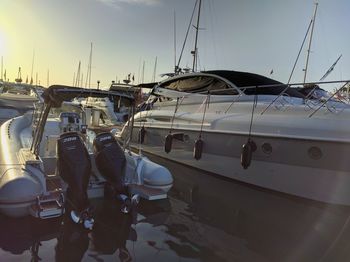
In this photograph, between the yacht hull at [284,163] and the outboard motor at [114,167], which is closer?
the outboard motor at [114,167]

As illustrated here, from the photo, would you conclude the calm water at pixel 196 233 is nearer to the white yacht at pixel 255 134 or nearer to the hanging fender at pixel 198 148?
the white yacht at pixel 255 134

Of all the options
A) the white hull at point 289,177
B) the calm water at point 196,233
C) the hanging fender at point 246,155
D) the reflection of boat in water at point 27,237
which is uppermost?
the hanging fender at point 246,155

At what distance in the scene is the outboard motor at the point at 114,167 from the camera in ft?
17.6

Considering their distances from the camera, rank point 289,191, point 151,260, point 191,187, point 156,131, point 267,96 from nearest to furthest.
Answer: point 151,260 → point 289,191 → point 191,187 → point 267,96 → point 156,131

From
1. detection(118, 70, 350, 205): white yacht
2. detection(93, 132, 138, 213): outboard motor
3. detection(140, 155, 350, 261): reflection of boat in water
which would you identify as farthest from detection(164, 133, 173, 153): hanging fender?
detection(93, 132, 138, 213): outboard motor

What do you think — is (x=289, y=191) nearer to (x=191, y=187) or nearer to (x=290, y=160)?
(x=290, y=160)

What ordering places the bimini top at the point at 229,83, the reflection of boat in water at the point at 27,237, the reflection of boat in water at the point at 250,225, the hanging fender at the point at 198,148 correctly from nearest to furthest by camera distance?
the reflection of boat in water at the point at 27,237
the reflection of boat in water at the point at 250,225
the hanging fender at the point at 198,148
the bimini top at the point at 229,83

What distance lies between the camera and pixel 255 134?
7285 millimetres

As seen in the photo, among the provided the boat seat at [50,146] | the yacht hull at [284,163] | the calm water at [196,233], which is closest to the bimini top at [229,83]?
the yacht hull at [284,163]

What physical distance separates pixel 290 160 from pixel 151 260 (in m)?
3.72

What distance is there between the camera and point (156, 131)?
10.5 meters

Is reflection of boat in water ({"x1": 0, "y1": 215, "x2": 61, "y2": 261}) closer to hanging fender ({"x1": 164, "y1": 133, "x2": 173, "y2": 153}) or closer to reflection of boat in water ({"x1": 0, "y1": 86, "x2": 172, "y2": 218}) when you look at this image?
reflection of boat in water ({"x1": 0, "y1": 86, "x2": 172, "y2": 218})

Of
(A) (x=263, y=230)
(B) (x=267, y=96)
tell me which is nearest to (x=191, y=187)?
(A) (x=263, y=230)

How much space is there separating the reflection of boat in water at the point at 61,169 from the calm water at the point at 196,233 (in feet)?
0.91
